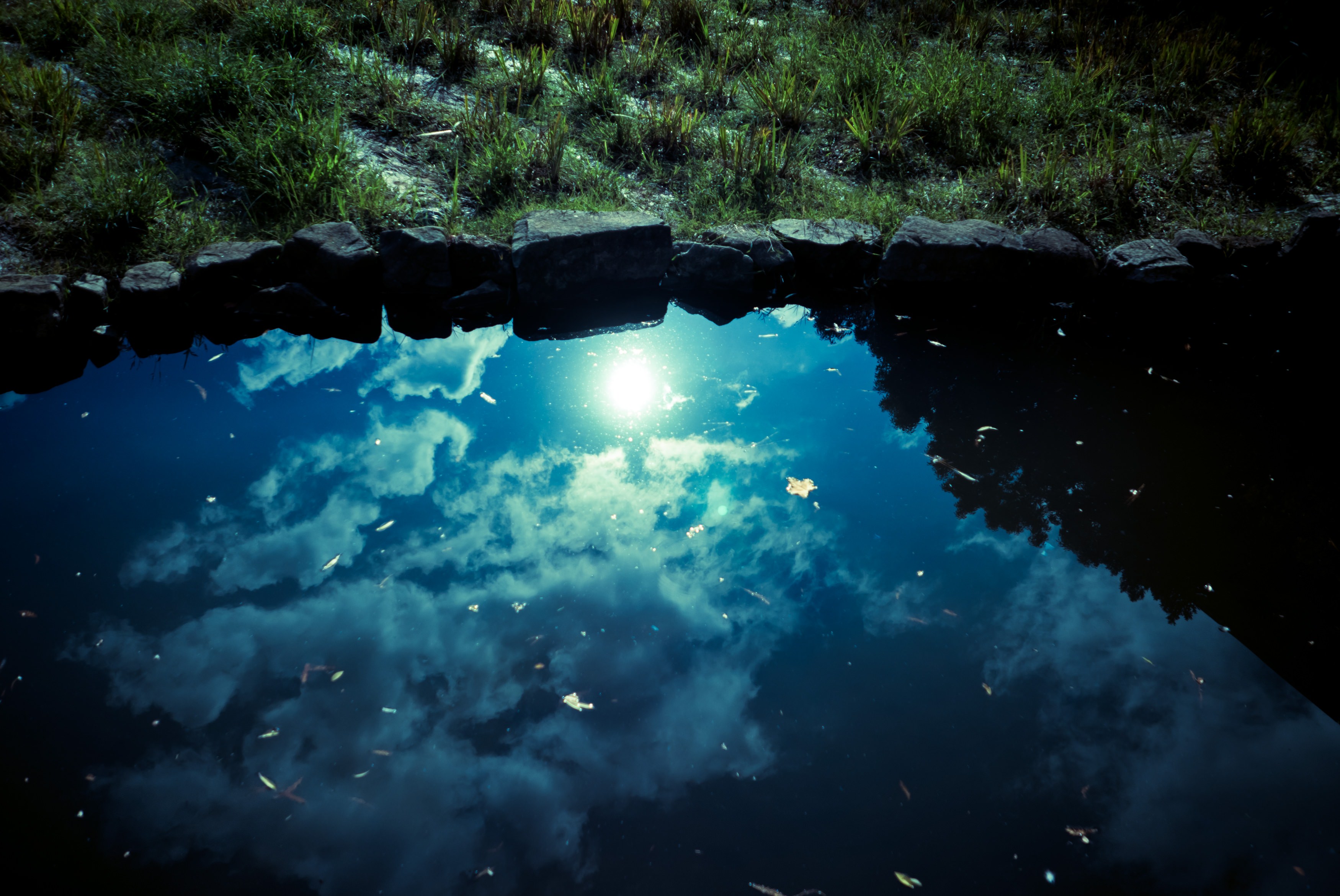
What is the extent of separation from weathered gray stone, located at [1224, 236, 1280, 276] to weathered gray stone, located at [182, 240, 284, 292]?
4.94 metres

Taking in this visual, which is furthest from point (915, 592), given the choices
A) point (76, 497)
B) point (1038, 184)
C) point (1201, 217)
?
point (1201, 217)

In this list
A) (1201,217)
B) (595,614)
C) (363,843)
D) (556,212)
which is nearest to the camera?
(363,843)

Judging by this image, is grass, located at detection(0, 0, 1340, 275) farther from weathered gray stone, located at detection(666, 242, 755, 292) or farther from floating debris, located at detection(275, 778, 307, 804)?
floating debris, located at detection(275, 778, 307, 804)

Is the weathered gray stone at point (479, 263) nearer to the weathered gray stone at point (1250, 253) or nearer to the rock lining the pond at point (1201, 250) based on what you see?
the rock lining the pond at point (1201, 250)

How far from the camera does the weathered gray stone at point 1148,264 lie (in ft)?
12.1

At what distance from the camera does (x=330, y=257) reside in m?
3.37

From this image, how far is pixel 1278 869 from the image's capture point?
172 cm

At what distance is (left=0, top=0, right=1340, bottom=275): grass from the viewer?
3.72m

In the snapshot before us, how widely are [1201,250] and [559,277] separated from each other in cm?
341

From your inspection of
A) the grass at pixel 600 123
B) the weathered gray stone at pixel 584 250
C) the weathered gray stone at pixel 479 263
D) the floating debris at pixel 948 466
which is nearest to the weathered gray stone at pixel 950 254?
the grass at pixel 600 123

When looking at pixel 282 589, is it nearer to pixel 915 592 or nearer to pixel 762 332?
pixel 915 592

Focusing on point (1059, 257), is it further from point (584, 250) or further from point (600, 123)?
point (600, 123)

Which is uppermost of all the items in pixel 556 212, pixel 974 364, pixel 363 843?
pixel 556 212

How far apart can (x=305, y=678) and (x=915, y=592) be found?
6.01 feet
